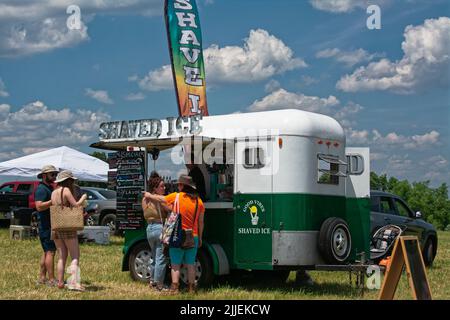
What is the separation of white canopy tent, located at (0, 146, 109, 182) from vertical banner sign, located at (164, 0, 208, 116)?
10.4 meters

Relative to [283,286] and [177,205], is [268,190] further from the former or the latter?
[283,286]

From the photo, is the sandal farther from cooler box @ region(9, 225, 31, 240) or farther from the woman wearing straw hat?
cooler box @ region(9, 225, 31, 240)

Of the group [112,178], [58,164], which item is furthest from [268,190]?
[58,164]

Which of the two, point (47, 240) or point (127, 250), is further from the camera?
point (127, 250)

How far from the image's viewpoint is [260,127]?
10.4m

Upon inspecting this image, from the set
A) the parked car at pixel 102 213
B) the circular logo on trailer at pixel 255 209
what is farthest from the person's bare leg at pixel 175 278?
the parked car at pixel 102 213

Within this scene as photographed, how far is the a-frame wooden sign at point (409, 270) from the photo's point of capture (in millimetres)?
7582

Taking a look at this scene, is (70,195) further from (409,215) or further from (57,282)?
(409,215)

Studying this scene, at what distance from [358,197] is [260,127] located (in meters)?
2.08

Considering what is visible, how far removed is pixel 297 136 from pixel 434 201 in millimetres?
52678

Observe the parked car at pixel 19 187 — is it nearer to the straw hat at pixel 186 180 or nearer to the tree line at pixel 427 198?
the straw hat at pixel 186 180

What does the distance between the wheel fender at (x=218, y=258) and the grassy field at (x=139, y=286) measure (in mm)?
312

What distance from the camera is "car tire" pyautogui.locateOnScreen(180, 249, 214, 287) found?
34.6ft
